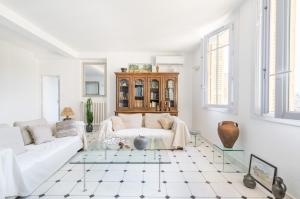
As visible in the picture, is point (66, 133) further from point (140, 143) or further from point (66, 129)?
point (140, 143)

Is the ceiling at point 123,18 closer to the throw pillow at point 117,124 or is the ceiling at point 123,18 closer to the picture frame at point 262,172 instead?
the throw pillow at point 117,124

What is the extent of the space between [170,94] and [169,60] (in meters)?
1.06

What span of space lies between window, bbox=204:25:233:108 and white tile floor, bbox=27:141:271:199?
1315 millimetres

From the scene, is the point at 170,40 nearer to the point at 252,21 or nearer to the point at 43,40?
the point at 252,21

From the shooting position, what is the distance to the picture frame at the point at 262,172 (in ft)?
6.61

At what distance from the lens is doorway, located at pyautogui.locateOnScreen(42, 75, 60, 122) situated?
5770 millimetres

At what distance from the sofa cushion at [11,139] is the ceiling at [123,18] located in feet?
6.14

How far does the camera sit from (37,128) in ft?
9.49

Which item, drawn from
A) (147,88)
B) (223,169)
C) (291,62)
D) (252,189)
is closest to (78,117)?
(147,88)

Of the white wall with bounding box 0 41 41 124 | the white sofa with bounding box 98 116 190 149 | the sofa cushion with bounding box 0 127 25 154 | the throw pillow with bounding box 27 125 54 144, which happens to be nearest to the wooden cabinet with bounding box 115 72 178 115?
the white sofa with bounding box 98 116 190 149

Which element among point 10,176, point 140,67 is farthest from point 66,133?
point 140,67

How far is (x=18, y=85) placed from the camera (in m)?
4.85

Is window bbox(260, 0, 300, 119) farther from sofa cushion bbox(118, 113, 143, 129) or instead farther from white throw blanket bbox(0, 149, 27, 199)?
white throw blanket bbox(0, 149, 27, 199)

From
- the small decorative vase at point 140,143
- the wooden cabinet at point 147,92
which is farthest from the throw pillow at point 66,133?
the wooden cabinet at point 147,92
